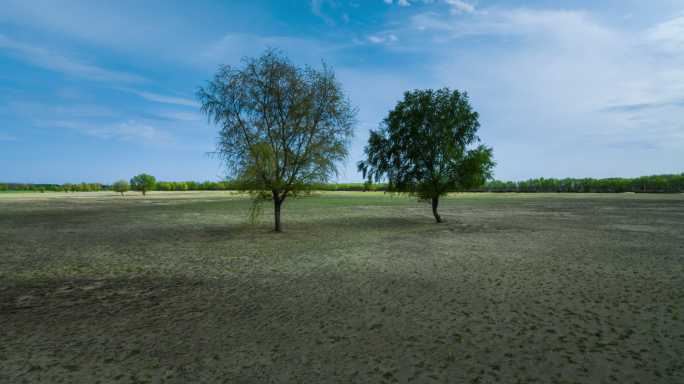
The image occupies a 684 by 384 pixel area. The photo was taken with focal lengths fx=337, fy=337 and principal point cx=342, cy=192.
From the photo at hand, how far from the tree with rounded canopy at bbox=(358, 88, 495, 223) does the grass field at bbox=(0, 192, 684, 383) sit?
11.4m

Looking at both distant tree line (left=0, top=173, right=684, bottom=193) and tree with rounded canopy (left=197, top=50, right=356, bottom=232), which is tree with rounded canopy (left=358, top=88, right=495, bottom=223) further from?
distant tree line (left=0, top=173, right=684, bottom=193)

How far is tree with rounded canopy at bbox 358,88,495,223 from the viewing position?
2738 centimetres

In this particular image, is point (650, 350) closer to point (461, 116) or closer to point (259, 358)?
point (259, 358)

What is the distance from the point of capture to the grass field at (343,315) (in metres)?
5.62

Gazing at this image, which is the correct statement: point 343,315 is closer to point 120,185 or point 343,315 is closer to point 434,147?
point 434,147

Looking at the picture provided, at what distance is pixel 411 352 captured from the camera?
614 cm

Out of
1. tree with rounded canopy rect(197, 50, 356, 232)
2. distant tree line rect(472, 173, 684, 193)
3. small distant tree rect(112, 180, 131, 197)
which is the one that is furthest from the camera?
distant tree line rect(472, 173, 684, 193)

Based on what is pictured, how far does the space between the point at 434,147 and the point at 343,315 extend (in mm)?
22345

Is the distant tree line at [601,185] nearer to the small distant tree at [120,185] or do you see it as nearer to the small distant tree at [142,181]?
the small distant tree at [142,181]

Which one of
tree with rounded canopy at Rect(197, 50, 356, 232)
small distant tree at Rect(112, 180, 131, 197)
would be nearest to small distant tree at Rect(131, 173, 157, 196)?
small distant tree at Rect(112, 180, 131, 197)

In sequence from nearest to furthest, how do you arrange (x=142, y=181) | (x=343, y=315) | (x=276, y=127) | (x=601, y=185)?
(x=343, y=315)
(x=276, y=127)
(x=142, y=181)
(x=601, y=185)

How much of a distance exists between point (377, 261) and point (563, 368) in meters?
8.75

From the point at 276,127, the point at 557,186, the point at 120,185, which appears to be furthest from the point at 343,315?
the point at 557,186

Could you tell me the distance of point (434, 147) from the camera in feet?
91.6
